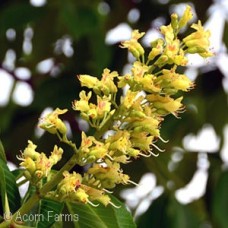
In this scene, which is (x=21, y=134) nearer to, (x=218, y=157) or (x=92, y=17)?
(x=92, y=17)

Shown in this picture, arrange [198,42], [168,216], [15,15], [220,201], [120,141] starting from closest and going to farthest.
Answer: [120,141]
[198,42]
[168,216]
[220,201]
[15,15]

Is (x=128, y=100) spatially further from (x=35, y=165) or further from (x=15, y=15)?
(x=15, y=15)

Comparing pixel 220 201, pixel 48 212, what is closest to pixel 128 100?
pixel 48 212

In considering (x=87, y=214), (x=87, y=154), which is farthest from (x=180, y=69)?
(x=87, y=154)

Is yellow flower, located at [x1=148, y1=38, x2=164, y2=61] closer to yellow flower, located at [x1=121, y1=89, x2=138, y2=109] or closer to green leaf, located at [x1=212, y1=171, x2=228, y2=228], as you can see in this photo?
yellow flower, located at [x1=121, y1=89, x2=138, y2=109]

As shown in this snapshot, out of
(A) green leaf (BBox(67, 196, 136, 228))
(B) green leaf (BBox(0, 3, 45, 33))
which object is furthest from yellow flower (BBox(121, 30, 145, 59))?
(B) green leaf (BBox(0, 3, 45, 33))

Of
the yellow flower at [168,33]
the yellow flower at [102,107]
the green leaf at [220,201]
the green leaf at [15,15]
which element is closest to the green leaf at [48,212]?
the yellow flower at [102,107]
